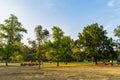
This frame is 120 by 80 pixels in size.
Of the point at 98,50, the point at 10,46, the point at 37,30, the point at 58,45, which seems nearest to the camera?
the point at 10,46

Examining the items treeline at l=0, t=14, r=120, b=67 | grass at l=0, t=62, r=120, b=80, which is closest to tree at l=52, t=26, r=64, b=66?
treeline at l=0, t=14, r=120, b=67

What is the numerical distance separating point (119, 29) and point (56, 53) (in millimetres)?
25334

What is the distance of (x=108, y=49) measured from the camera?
83.6 m

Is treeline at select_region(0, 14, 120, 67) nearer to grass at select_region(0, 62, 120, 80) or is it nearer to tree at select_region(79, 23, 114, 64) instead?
tree at select_region(79, 23, 114, 64)

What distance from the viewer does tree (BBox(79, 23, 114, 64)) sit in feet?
267

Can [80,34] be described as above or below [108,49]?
above

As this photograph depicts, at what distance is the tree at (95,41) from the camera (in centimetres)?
8144

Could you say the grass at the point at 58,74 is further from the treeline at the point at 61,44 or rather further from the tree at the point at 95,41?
the tree at the point at 95,41

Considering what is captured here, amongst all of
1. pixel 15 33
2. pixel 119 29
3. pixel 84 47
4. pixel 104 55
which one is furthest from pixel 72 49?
pixel 15 33

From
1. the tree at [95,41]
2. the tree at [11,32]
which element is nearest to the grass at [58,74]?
the tree at [11,32]

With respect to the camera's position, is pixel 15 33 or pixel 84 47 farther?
pixel 84 47

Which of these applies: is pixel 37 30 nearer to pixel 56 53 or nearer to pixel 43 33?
pixel 43 33

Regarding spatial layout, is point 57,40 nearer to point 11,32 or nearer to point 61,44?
point 61,44

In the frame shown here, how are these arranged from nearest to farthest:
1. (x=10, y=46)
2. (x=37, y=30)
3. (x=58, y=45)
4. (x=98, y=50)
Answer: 1. (x=10, y=46)
2. (x=37, y=30)
3. (x=58, y=45)
4. (x=98, y=50)
